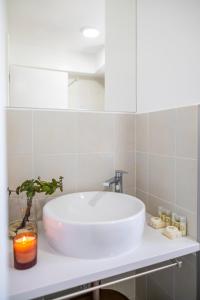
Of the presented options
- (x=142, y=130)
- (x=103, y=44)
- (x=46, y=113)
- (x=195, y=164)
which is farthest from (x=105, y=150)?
(x=103, y=44)

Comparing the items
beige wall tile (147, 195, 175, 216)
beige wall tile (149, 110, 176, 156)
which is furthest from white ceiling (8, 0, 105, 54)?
beige wall tile (147, 195, 175, 216)

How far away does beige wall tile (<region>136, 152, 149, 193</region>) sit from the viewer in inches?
46.3

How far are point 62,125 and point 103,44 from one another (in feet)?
1.82

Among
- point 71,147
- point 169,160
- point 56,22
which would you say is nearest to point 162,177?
point 169,160

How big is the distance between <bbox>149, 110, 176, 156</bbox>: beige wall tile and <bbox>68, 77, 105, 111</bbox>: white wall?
0.32 m

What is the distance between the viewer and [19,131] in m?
1.03

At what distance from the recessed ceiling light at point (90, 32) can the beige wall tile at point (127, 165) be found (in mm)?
698

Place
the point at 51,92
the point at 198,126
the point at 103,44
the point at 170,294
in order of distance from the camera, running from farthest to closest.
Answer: the point at 103,44 < the point at 51,92 < the point at 170,294 < the point at 198,126

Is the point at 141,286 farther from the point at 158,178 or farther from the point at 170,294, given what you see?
the point at 158,178

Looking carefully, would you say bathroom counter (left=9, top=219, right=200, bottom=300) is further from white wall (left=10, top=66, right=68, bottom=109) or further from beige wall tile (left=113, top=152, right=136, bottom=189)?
white wall (left=10, top=66, right=68, bottom=109)

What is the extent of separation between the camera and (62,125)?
43.5 inches

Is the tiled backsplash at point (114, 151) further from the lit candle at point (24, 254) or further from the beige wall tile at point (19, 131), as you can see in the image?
the lit candle at point (24, 254)

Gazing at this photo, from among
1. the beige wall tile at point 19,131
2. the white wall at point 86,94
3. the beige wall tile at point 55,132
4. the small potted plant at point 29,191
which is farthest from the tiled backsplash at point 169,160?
the beige wall tile at point 19,131

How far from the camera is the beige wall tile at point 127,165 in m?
1.24
